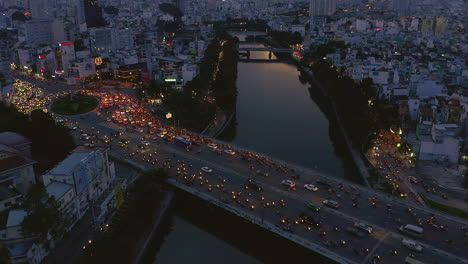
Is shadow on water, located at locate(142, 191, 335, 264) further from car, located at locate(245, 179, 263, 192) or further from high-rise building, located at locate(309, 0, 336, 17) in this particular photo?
high-rise building, located at locate(309, 0, 336, 17)

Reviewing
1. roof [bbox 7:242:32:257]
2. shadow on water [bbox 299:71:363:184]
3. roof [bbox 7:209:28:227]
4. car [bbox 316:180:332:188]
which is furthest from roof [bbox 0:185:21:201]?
shadow on water [bbox 299:71:363:184]

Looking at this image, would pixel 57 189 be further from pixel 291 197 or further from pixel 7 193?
pixel 291 197

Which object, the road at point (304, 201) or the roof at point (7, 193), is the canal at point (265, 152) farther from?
the roof at point (7, 193)

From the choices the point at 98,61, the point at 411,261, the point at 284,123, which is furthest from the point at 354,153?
the point at 98,61

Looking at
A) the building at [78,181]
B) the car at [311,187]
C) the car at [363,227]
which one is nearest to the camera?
the car at [363,227]

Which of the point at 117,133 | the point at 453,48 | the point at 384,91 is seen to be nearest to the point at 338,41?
the point at 453,48

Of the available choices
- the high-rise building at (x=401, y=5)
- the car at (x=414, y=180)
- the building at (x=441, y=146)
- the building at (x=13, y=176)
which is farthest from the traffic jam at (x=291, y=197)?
the high-rise building at (x=401, y=5)
